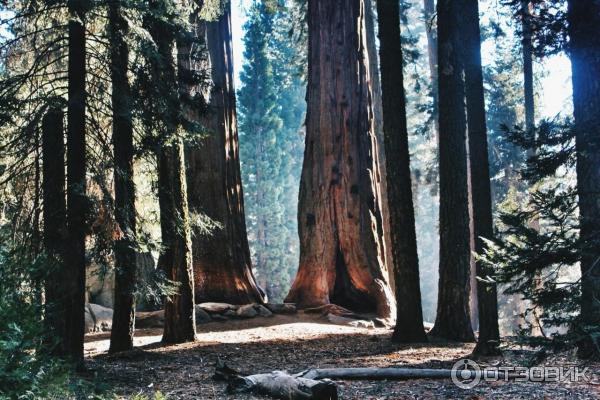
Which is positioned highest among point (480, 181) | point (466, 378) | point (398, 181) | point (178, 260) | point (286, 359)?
point (398, 181)

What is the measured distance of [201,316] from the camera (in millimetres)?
12070

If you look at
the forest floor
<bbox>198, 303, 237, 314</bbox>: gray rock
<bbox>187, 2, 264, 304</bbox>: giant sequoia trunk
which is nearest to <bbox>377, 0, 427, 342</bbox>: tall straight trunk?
the forest floor

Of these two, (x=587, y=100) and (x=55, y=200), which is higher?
(x=587, y=100)

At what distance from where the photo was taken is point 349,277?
14.1m

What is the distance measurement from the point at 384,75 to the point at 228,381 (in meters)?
6.12

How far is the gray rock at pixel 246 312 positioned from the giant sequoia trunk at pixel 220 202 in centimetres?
61

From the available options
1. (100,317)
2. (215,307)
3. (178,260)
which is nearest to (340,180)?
(215,307)

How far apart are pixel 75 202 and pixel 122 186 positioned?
3.22 ft

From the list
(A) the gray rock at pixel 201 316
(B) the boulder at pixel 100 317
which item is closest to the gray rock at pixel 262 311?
(A) the gray rock at pixel 201 316

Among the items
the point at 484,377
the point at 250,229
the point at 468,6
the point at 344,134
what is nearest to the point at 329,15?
the point at 344,134

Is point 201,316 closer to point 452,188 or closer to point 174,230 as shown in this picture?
point 174,230

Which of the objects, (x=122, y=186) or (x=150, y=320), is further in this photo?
(x=150, y=320)

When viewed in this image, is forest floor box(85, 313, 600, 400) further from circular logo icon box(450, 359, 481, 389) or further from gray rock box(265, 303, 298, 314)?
gray rock box(265, 303, 298, 314)

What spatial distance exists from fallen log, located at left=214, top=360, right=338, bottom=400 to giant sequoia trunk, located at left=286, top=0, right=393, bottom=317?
7.94 metres
